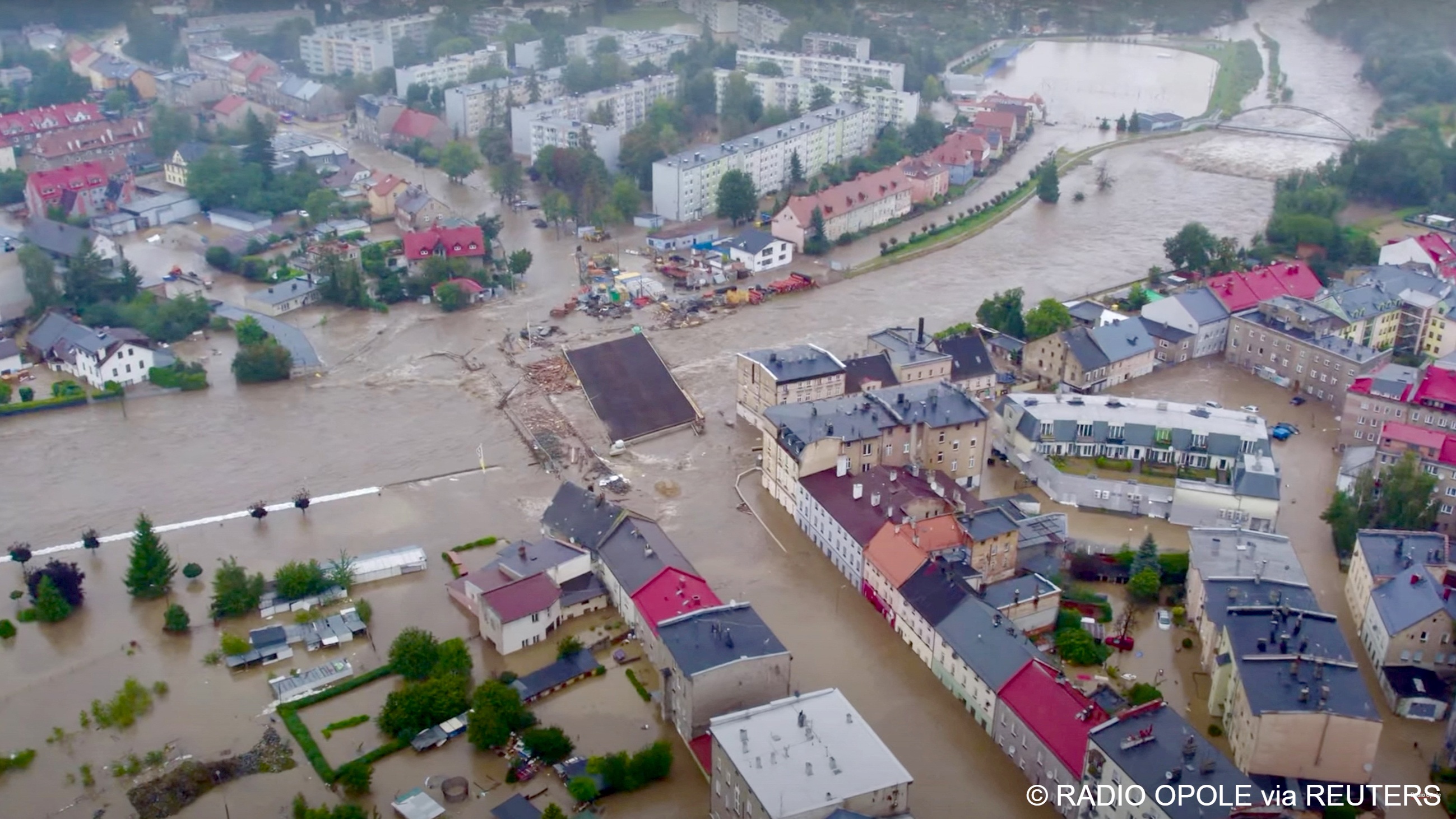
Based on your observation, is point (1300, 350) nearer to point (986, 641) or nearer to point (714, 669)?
point (986, 641)

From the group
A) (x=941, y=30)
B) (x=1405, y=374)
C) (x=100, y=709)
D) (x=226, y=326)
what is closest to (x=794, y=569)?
(x=100, y=709)

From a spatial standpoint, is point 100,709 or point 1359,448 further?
point 1359,448

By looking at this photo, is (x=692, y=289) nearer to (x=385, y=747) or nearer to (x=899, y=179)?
(x=899, y=179)

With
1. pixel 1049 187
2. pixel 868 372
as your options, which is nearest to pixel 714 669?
pixel 868 372

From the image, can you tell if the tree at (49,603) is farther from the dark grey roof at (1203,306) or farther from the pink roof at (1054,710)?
the dark grey roof at (1203,306)

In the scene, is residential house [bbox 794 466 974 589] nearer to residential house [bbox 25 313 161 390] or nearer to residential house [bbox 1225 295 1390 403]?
residential house [bbox 1225 295 1390 403]

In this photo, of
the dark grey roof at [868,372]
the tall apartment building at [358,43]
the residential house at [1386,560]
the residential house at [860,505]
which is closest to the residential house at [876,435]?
the residential house at [860,505]
